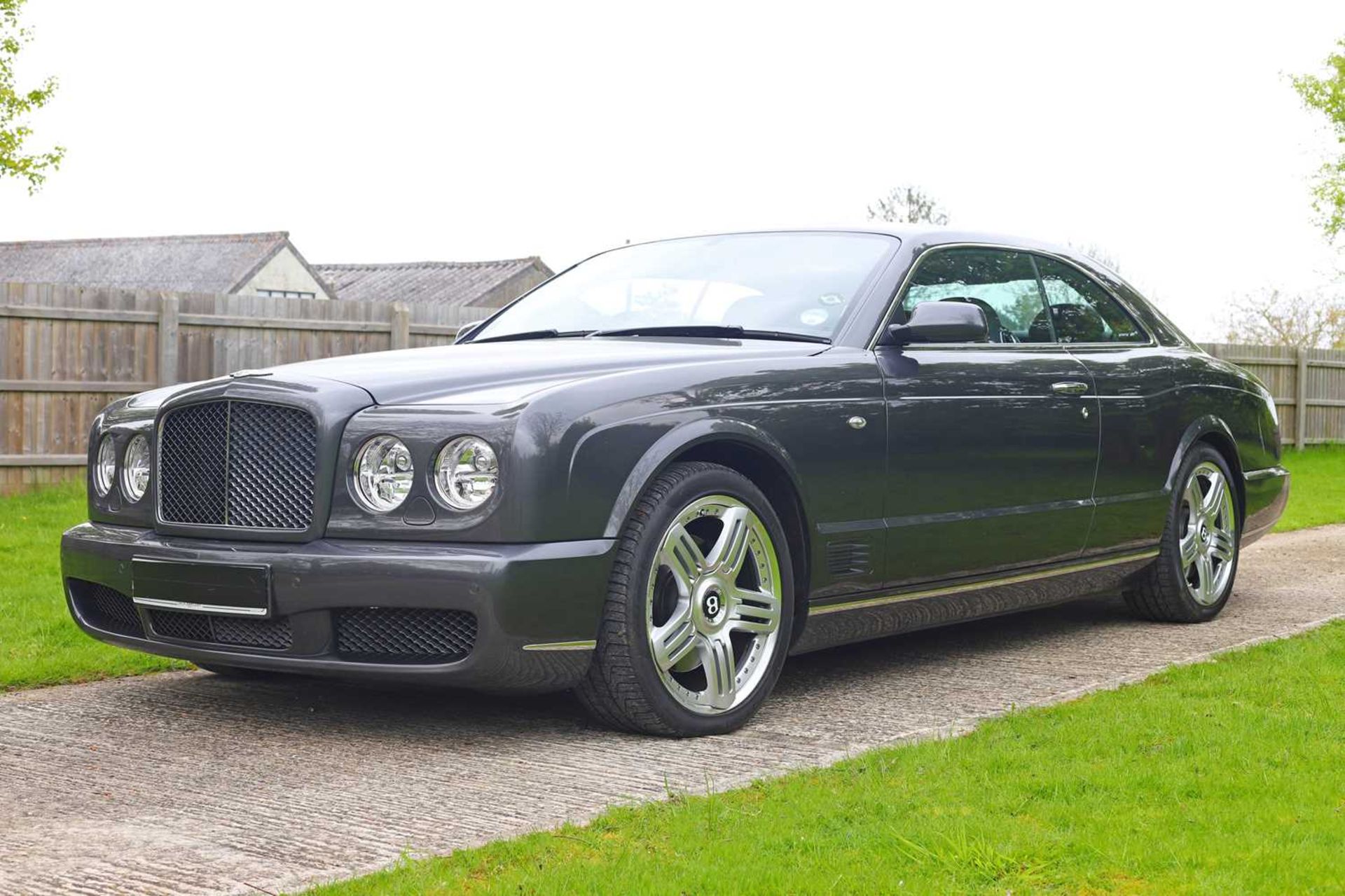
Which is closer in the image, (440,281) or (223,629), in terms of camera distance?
(223,629)

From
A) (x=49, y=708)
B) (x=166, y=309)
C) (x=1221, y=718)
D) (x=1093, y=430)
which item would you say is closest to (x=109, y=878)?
(x=49, y=708)

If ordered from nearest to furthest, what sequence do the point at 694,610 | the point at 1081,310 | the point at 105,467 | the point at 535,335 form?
the point at 694,610, the point at 105,467, the point at 535,335, the point at 1081,310

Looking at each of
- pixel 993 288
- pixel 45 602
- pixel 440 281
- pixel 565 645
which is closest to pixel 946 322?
pixel 993 288

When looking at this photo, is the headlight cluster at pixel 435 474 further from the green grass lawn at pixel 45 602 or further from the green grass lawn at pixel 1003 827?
the green grass lawn at pixel 45 602

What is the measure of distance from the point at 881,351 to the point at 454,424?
172 cm

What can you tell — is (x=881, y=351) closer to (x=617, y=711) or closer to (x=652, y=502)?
(x=652, y=502)

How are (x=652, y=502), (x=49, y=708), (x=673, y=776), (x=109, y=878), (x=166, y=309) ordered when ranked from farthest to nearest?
(x=166, y=309)
(x=49, y=708)
(x=652, y=502)
(x=673, y=776)
(x=109, y=878)

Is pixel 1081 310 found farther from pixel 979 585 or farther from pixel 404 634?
pixel 404 634

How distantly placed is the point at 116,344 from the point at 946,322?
10097 mm

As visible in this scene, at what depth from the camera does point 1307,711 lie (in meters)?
4.73

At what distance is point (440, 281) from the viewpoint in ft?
185

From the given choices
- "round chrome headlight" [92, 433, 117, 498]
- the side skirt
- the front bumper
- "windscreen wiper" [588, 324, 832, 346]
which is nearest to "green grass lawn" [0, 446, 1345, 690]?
"round chrome headlight" [92, 433, 117, 498]

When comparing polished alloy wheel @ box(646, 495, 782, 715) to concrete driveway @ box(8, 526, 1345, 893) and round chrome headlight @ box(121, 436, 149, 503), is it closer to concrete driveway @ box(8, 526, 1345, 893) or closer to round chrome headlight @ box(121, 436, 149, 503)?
concrete driveway @ box(8, 526, 1345, 893)

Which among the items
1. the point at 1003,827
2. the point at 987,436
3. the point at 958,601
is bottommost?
the point at 1003,827
